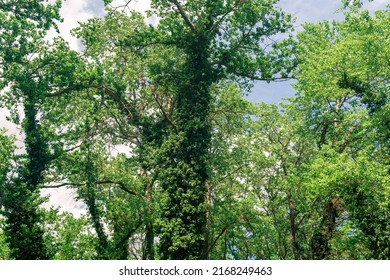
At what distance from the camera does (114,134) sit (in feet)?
95.1

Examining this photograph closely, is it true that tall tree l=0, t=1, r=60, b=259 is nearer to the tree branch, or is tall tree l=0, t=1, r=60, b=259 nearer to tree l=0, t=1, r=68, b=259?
tree l=0, t=1, r=68, b=259

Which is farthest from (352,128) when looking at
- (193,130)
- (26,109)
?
(26,109)

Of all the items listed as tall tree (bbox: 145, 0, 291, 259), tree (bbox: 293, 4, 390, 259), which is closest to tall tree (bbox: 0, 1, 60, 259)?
tall tree (bbox: 145, 0, 291, 259)

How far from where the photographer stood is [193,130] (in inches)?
965

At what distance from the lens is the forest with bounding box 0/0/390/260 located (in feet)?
74.1

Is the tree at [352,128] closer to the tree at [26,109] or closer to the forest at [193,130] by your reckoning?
the forest at [193,130]

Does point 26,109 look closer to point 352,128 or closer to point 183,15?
point 183,15

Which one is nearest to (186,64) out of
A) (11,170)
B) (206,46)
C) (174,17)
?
(206,46)

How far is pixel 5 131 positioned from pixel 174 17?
44.3 feet

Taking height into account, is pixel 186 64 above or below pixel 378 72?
above

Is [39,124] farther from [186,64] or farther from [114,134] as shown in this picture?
[186,64]

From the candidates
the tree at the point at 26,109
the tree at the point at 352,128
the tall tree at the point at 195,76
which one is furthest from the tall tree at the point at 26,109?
the tree at the point at 352,128

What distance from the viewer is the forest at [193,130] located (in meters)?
22.6

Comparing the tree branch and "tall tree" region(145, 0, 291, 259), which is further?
the tree branch
